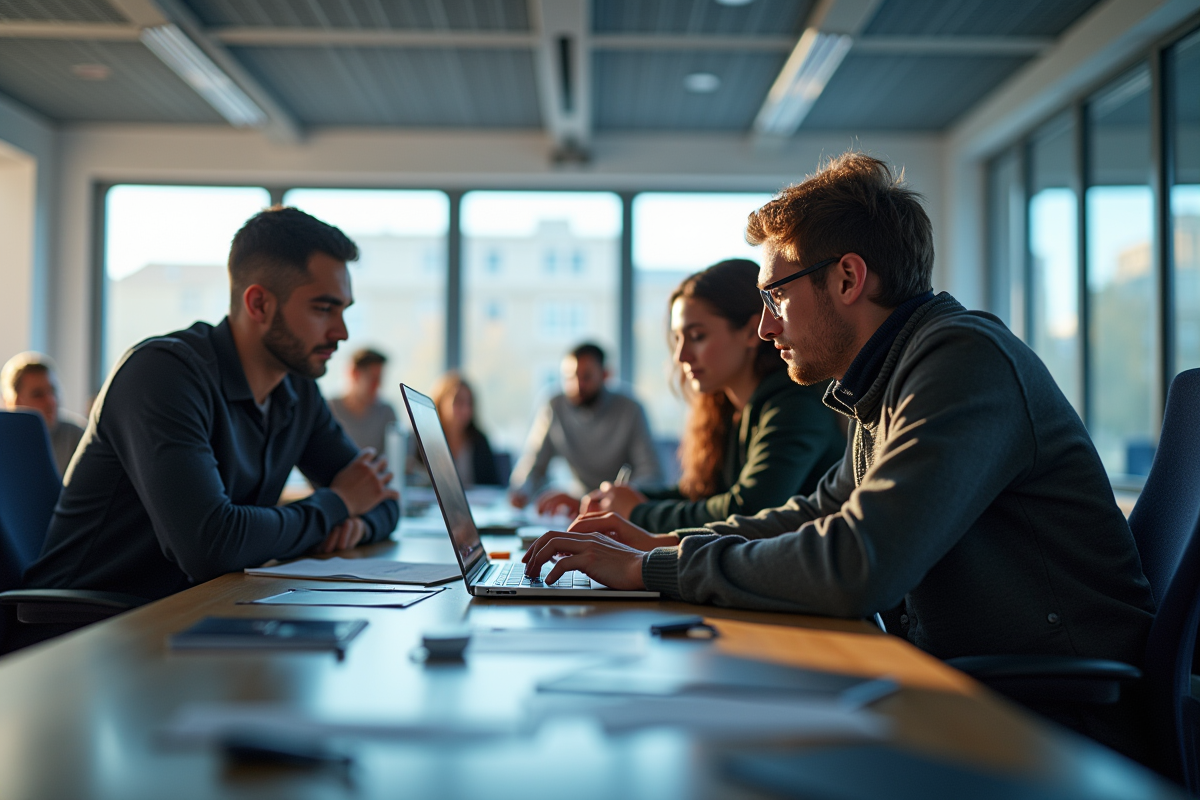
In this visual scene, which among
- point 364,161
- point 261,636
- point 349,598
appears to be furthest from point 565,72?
point 261,636

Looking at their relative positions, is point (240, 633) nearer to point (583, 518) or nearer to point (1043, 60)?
point (583, 518)

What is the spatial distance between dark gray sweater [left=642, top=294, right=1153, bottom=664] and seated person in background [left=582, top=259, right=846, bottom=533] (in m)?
0.66

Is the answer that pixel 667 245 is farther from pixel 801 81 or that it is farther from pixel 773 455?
pixel 773 455

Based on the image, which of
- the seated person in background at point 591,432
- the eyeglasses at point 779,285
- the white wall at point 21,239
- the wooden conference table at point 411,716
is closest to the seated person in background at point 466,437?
the seated person in background at point 591,432

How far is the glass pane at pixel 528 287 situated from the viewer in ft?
21.1

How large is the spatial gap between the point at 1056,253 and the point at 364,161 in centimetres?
435

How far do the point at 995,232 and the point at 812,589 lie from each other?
554 centimetres

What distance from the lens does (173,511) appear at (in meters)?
1.56

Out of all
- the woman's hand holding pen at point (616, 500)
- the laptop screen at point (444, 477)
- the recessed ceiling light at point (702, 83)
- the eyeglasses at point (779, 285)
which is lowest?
the woman's hand holding pen at point (616, 500)

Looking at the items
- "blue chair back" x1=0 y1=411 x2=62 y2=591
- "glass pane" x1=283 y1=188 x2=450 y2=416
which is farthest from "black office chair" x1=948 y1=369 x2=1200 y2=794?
"glass pane" x1=283 y1=188 x2=450 y2=416

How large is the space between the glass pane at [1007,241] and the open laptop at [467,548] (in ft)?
15.6

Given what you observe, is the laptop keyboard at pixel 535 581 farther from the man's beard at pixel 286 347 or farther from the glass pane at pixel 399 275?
the glass pane at pixel 399 275

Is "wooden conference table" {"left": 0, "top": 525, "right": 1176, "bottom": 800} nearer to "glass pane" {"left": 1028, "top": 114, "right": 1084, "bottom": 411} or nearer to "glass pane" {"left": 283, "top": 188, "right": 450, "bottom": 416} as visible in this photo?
"glass pane" {"left": 1028, "top": 114, "right": 1084, "bottom": 411}

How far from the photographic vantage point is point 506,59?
496 cm
